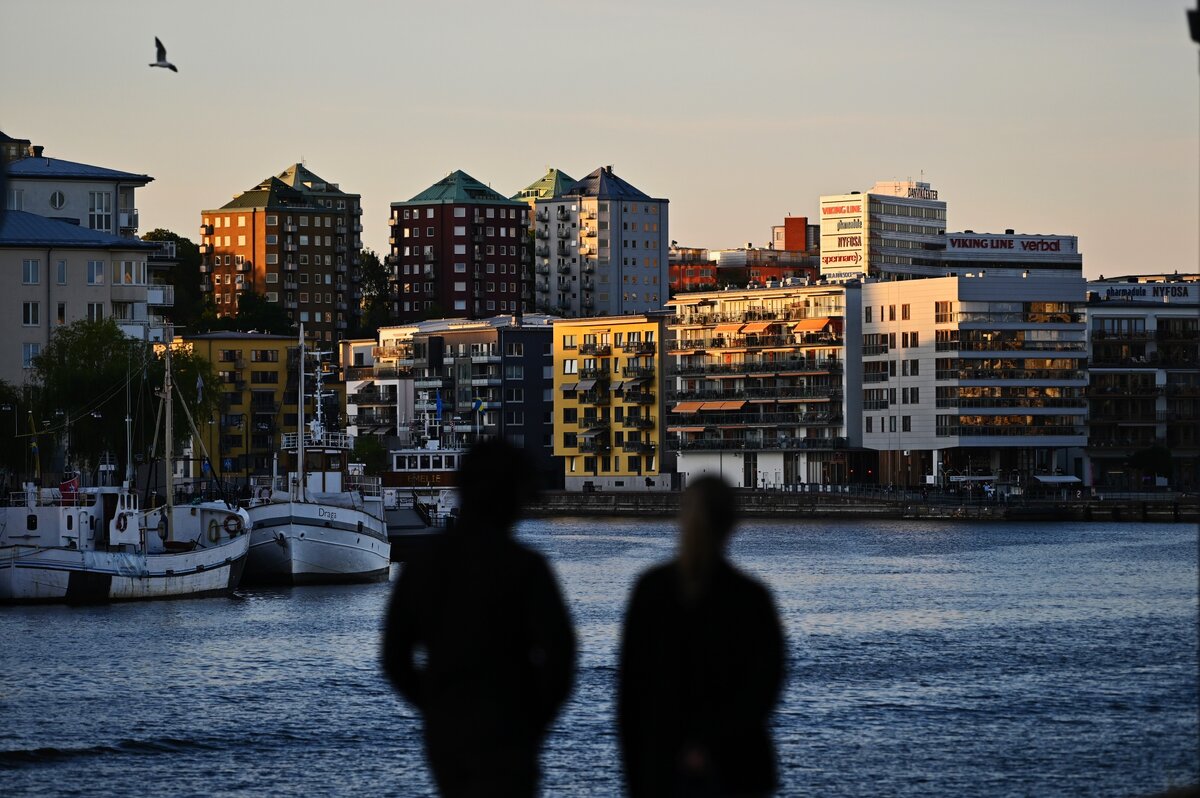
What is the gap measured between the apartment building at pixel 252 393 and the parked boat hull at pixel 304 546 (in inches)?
3890

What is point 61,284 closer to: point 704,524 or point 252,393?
point 252,393

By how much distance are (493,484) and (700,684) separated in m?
1.31

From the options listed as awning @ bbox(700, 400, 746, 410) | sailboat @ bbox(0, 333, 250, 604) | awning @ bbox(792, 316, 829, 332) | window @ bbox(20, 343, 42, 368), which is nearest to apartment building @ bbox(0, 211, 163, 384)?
window @ bbox(20, 343, 42, 368)

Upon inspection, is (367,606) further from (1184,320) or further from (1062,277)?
(1184,320)

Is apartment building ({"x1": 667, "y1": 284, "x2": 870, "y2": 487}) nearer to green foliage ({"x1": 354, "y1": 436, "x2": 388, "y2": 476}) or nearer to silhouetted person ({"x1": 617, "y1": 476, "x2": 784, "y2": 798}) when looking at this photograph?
green foliage ({"x1": 354, "y1": 436, "x2": 388, "y2": 476})

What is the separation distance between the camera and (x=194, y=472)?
15338 centimetres

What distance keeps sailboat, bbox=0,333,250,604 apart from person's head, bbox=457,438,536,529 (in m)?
55.2

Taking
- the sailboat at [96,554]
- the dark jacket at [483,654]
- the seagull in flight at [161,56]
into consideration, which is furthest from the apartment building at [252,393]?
the dark jacket at [483,654]

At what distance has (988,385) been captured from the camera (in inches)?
5940

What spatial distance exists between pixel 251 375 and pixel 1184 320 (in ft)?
259

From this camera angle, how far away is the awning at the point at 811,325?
16088 centimetres

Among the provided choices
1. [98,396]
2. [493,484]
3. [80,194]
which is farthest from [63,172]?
[493,484]

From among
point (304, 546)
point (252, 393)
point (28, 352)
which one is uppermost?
point (28, 352)

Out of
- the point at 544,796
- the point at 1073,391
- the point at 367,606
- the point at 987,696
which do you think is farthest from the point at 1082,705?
the point at 1073,391
